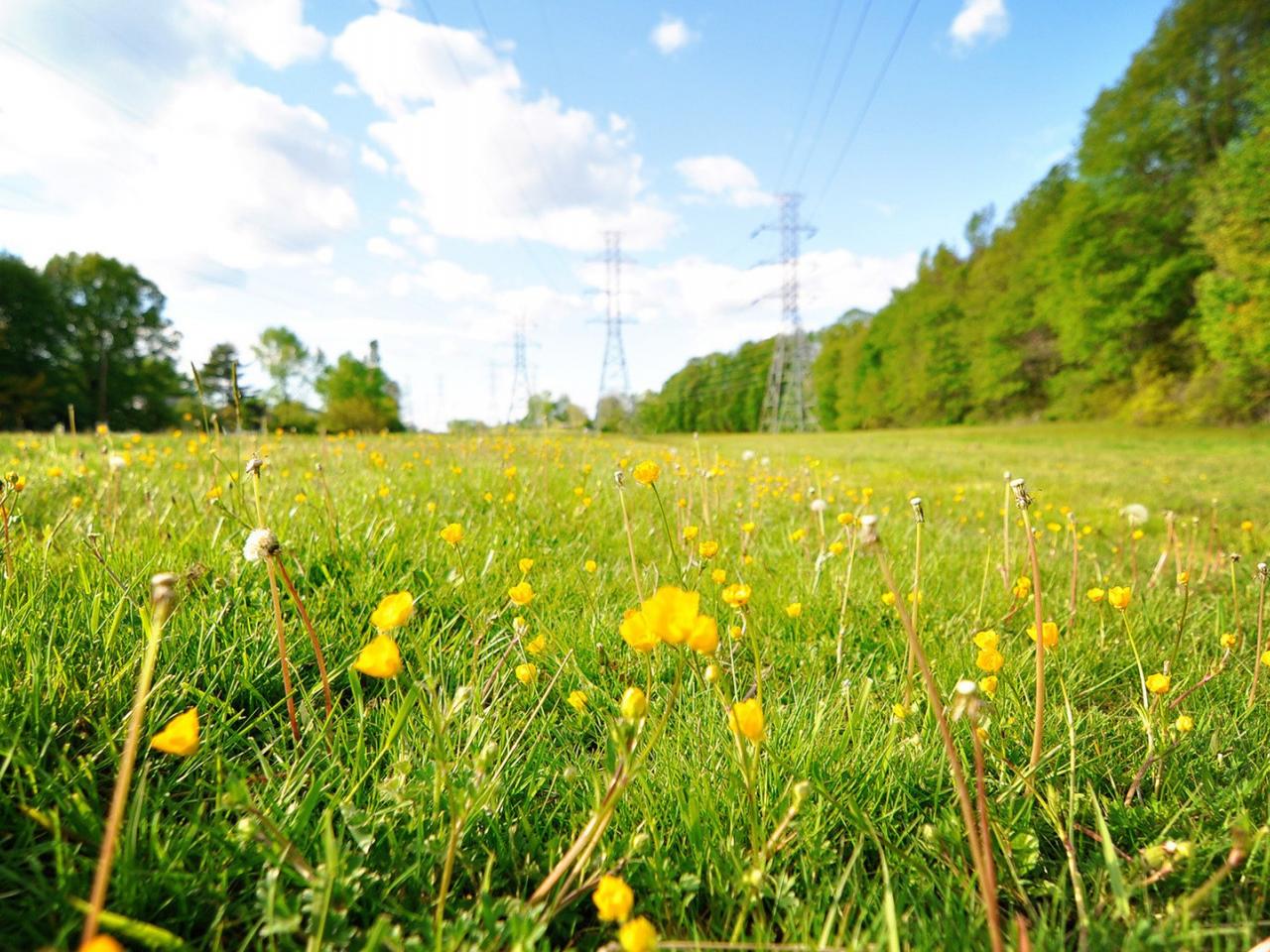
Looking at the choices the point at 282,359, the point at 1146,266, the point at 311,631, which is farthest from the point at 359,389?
the point at 311,631

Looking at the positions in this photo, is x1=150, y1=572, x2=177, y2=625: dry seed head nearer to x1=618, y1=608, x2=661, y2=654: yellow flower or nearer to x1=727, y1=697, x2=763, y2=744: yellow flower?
x1=618, y1=608, x2=661, y2=654: yellow flower

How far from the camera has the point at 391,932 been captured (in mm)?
633

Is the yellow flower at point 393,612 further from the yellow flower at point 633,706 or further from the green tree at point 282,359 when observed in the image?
the green tree at point 282,359

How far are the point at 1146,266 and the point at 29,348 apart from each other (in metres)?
43.5

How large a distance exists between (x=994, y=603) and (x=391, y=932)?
1909mm

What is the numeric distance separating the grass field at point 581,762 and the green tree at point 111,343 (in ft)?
112

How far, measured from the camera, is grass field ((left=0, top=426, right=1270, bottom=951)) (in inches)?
28.1

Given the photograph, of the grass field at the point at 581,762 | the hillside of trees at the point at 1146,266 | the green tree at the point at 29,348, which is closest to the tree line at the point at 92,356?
the green tree at the point at 29,348

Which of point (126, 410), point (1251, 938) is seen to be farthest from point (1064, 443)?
point (126, 410)

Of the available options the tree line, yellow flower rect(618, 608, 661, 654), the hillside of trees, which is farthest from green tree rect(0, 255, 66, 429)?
the hillside of trees

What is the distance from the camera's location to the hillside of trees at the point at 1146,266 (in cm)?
1480

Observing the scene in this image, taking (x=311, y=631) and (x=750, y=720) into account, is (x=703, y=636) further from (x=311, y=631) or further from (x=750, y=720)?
(x=311, y=631)

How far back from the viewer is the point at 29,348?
25516mm

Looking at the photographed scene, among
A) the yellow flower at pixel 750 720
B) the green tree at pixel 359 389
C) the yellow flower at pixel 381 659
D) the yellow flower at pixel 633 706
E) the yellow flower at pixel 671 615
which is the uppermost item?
the green tree at pixel 359 389
